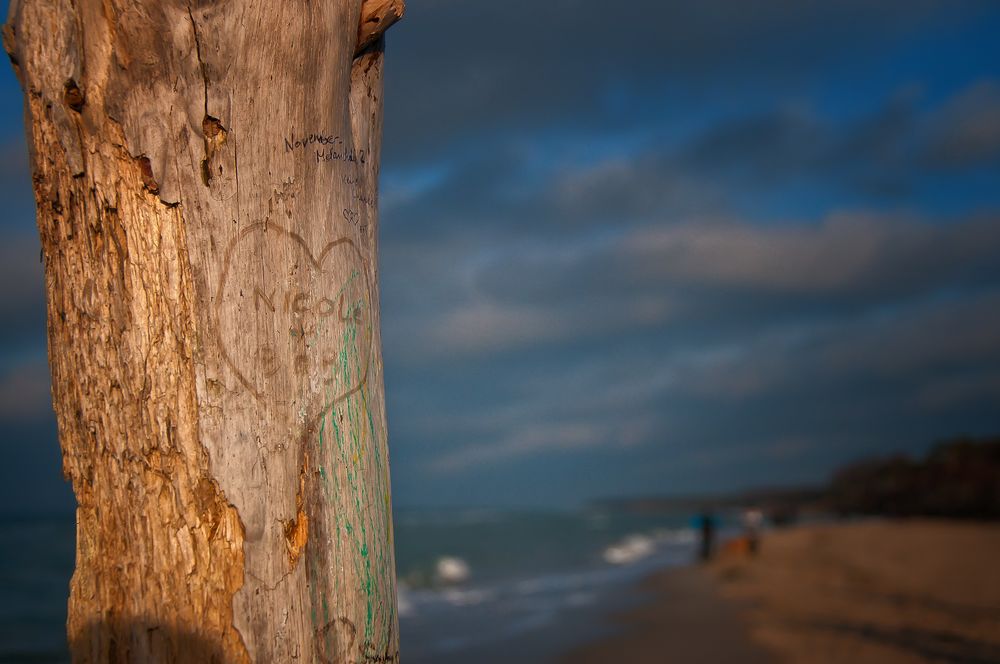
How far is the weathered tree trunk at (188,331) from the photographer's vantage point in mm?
1675

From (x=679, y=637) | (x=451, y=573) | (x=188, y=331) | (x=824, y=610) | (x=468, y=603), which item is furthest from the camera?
(x=451, y=573)

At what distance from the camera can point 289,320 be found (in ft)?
5.80

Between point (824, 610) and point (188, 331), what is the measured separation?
13461 mm

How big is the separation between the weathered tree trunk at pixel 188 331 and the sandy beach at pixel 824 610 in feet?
28.2

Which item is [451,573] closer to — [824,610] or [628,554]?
[628,554]

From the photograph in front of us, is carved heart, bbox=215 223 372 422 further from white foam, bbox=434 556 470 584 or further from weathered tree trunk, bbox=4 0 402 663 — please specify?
white foam, bbox=434 556 470 584

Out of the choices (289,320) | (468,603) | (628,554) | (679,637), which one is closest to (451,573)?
(628,554)

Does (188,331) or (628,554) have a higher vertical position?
(188,331)

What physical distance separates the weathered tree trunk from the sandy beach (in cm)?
859

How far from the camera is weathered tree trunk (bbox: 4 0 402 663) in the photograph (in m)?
1.67

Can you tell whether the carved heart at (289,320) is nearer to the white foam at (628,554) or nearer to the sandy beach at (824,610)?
the sandy beach at (824,610)

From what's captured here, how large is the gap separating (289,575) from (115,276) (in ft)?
2.43

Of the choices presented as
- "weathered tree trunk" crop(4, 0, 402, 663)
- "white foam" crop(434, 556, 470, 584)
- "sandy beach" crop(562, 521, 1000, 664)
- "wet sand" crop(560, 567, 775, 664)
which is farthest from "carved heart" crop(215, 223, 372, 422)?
"white foam" crop(434, 556, 470, 584)

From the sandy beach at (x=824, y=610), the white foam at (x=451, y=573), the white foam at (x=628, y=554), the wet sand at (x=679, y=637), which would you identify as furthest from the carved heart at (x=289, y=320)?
the white foam at (x=628, y=554)
